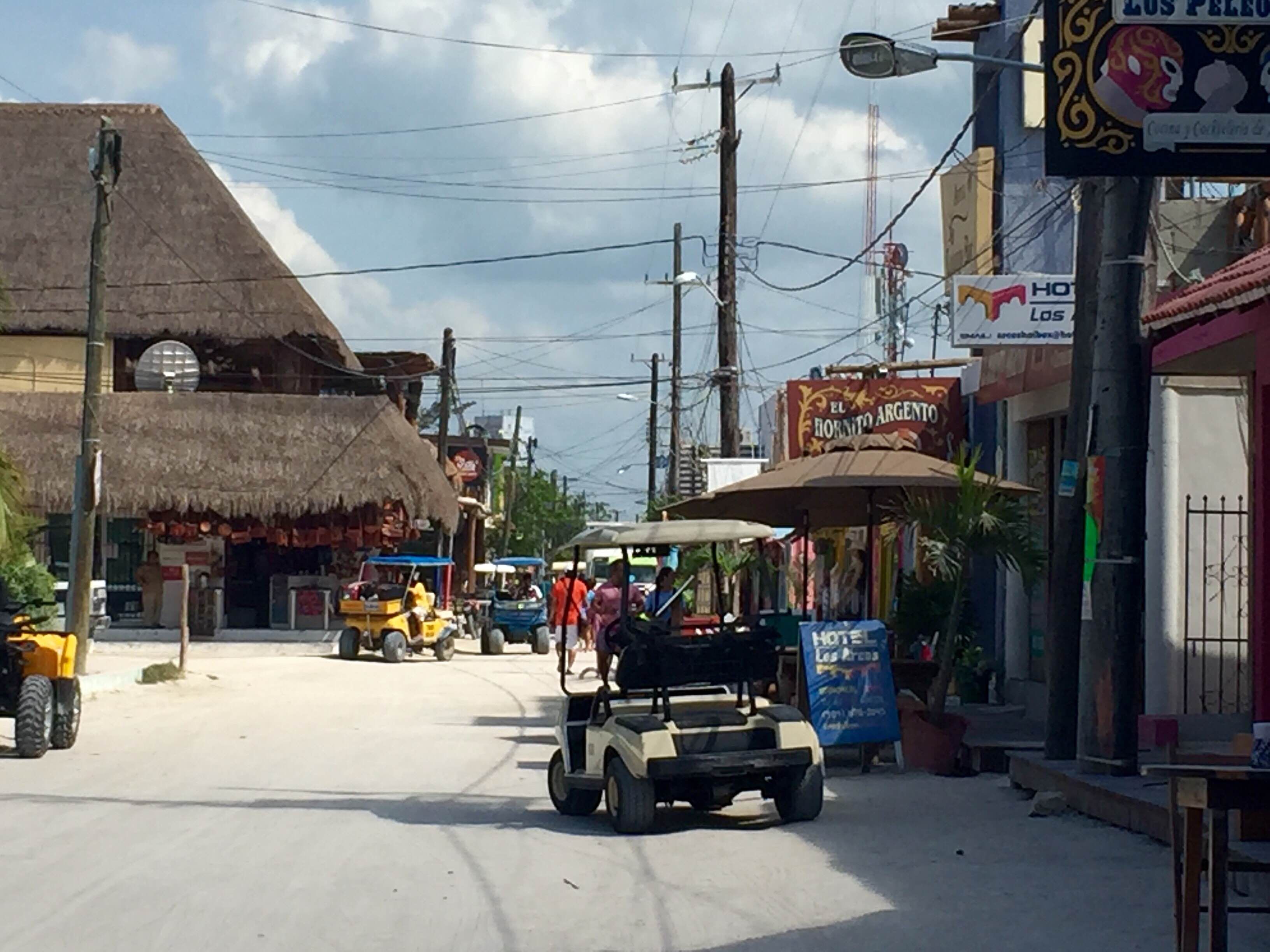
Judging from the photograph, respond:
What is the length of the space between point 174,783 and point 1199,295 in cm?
865

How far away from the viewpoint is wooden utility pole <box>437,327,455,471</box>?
4756 cm

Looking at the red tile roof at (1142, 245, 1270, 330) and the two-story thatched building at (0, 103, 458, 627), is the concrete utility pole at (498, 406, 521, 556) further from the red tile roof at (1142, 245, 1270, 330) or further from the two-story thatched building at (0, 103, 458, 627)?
the red tile roof at (1142, 245, 1270, 330)

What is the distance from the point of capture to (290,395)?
132 feet

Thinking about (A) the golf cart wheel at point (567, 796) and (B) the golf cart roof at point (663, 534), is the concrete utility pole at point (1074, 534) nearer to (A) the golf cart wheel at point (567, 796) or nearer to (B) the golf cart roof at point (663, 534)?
(B) the golf cart roof at point (663, 534)

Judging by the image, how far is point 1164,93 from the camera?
8461 millimetres

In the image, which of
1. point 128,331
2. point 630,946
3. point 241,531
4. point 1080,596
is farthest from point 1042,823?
point 128,331

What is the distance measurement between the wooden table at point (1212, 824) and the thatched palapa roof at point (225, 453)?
108ft

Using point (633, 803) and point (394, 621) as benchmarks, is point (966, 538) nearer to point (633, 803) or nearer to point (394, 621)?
point (633, 803)

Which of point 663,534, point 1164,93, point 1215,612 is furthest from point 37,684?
point 1164,93

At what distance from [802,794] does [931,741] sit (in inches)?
121

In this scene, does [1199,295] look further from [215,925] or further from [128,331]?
[128,331]

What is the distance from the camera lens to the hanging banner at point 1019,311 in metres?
16.7

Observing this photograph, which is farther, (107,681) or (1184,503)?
(107,681)

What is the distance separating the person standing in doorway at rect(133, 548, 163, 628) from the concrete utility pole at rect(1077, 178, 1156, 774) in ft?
95.1
